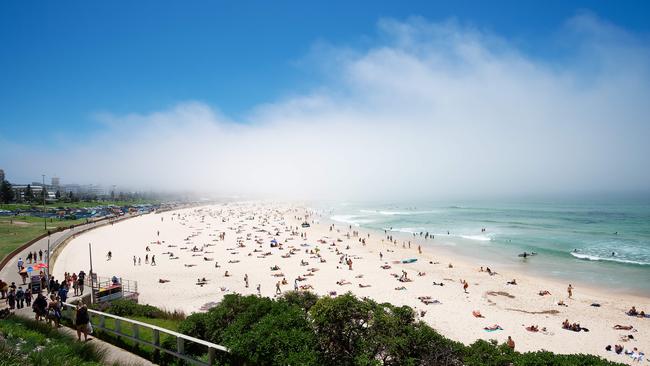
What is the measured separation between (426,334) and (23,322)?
9385 millimetres

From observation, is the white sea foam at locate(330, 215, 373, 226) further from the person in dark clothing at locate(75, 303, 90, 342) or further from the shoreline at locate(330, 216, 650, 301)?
the person in dark clothing at locate(75, 303, 90, 342)

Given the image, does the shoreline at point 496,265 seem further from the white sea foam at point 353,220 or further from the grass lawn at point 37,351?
the grass lawn at point 37,351

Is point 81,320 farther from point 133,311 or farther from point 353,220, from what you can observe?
point 353,220

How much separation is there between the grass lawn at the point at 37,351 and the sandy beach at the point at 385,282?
1396 cm

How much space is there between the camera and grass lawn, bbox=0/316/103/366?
179 inches

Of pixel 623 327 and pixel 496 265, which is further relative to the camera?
pixel 496 265

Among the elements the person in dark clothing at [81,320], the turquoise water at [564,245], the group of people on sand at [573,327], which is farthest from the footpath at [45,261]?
the turquoise water at [564,245]

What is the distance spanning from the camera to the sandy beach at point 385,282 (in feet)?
62.3

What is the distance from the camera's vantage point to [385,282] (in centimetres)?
2867

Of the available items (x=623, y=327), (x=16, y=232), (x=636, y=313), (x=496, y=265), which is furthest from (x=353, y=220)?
(x=623, y=327)

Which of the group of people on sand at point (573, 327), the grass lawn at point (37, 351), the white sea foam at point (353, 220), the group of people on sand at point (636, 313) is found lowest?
the group of people on sand at point (636, 313)

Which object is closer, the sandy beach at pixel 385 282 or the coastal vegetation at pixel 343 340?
the coastal vegetation at pixel 343 340

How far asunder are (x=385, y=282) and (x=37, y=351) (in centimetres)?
2582

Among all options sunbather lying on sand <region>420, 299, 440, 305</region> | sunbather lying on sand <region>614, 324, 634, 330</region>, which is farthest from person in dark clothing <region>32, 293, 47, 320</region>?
sunbather lying on sand <region>614, 324, 634, 330</region>
